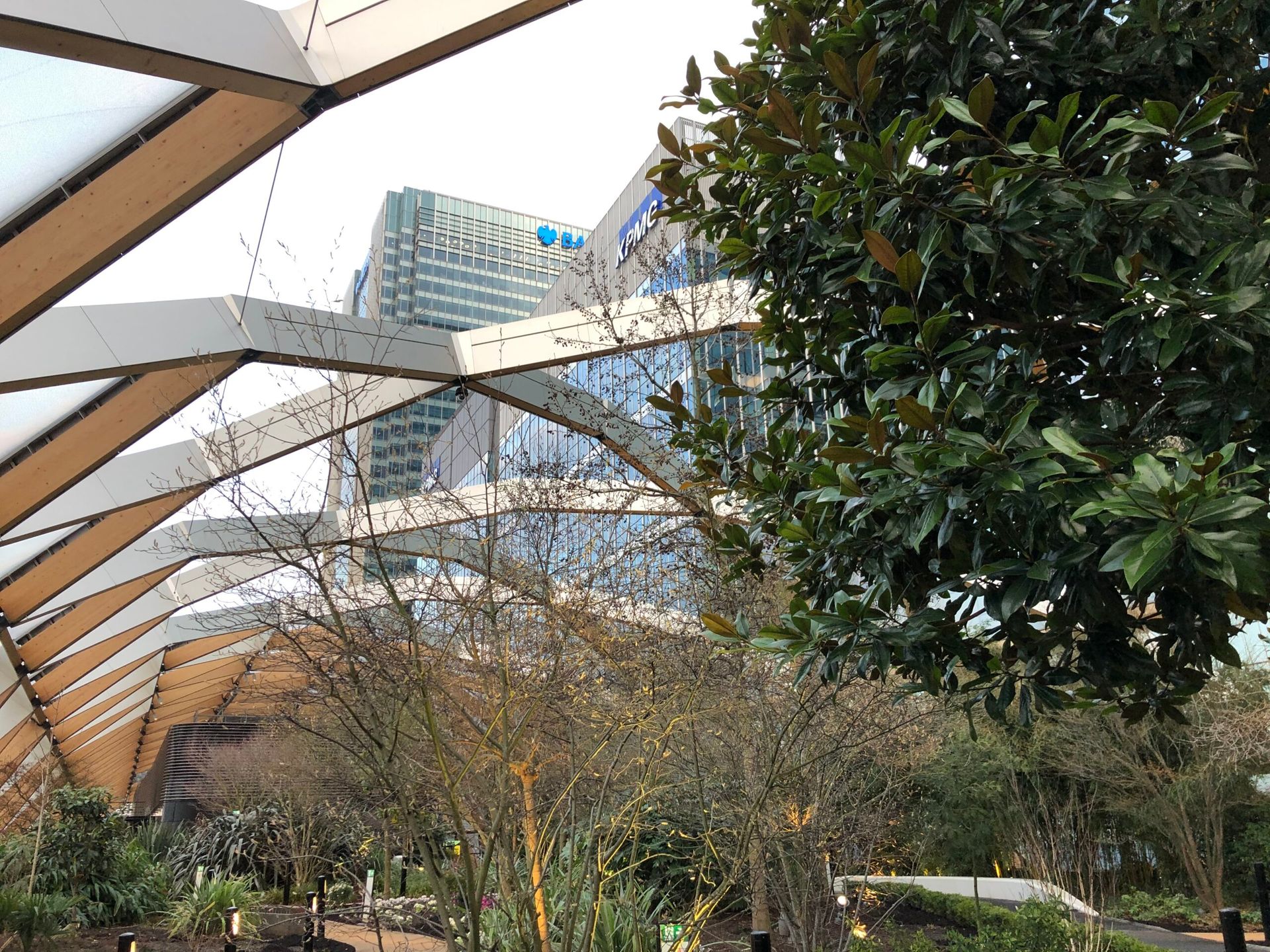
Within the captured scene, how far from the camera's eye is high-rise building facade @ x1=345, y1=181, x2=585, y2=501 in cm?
604

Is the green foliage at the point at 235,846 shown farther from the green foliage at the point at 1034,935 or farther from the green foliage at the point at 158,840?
the green foliage at the point at 1034,935

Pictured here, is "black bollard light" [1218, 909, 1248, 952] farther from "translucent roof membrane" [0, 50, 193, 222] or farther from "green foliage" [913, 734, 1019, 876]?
"translucent roof membrane" [0, 50, 193, 222]

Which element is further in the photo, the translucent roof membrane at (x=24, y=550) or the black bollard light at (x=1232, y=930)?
the translucent roof membrane at (x=24, y=550)

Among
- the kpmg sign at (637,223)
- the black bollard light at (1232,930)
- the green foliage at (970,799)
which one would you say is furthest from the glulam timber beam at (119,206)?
the green foliage at (970,799)

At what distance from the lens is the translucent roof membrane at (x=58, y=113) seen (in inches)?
184

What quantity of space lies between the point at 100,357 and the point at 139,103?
2.20 meters

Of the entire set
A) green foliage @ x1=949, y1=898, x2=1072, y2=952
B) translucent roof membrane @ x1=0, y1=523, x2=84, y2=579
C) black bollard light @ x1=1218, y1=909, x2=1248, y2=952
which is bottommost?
green foliage @ x1=949, y1=898, x2=1072, y2=952

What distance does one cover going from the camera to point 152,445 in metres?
9.60

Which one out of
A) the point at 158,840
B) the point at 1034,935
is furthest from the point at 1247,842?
the point at 158,840

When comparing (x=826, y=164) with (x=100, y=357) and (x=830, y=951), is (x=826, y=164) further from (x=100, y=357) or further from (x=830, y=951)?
(x=830, y=951)

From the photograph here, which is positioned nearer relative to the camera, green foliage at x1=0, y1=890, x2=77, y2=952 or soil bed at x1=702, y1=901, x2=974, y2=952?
green foliage at x1=0, y1=890, x2=77, y2=952

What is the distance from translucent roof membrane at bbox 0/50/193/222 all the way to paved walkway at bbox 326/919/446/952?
7.22m

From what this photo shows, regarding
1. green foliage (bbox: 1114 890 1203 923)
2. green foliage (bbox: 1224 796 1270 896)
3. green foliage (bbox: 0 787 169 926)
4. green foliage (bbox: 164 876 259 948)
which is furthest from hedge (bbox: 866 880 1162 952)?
green foliage (bbox: 0 787 169 926)

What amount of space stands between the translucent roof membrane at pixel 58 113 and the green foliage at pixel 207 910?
9.48 meters
